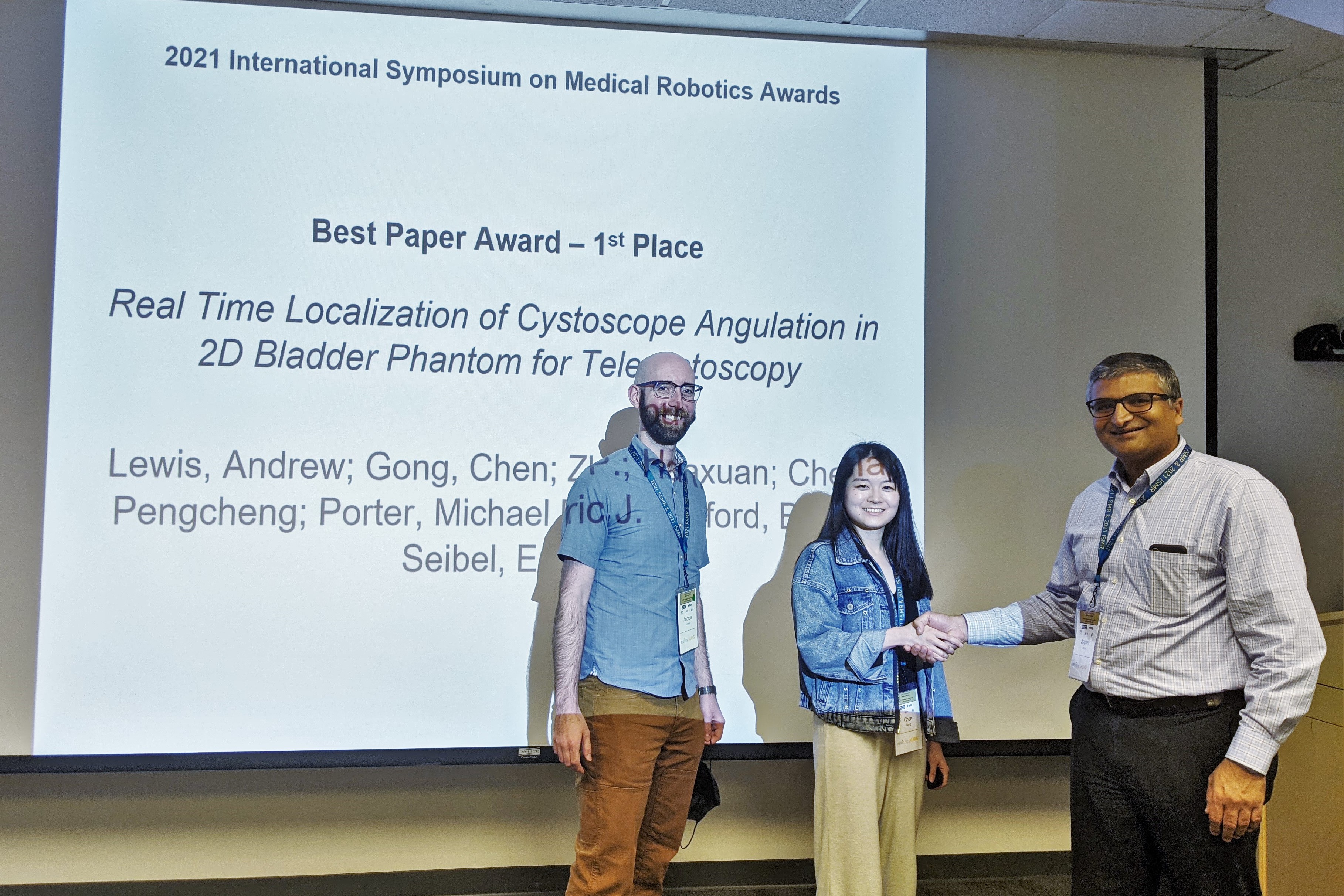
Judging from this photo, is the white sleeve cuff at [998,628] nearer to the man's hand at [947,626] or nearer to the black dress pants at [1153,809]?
the man's hand at [947,626]

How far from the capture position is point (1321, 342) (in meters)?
3.55

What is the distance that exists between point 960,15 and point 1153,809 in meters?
2.48

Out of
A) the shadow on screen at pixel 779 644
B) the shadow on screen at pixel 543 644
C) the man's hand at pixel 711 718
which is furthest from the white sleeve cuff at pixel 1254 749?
the shadow on screen at pixel 543 644

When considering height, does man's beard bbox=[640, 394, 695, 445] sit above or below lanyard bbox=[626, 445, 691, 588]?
above

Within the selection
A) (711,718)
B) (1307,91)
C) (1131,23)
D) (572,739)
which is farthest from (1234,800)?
(1307,91)

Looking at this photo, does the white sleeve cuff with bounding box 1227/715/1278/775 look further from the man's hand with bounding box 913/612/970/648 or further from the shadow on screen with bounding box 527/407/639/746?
the shadow on screen with bounding box 527/407/639/746

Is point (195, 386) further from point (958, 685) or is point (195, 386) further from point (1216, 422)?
point (1216, 422)

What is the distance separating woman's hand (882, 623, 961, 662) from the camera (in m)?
2.27

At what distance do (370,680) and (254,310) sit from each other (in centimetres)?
120

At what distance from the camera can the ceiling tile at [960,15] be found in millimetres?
2936

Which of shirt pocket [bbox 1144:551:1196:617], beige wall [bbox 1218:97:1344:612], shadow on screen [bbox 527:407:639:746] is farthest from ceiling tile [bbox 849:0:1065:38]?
shirt pocket [bbox 1144:551:1196:617]

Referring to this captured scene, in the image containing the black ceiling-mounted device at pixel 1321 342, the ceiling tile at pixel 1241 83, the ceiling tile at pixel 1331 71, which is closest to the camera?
the ceiling tile at pixel 1331 71

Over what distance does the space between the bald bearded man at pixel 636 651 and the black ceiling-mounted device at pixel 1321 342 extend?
2.69m

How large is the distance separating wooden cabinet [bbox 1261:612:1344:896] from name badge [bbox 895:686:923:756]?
1146 millimetres
